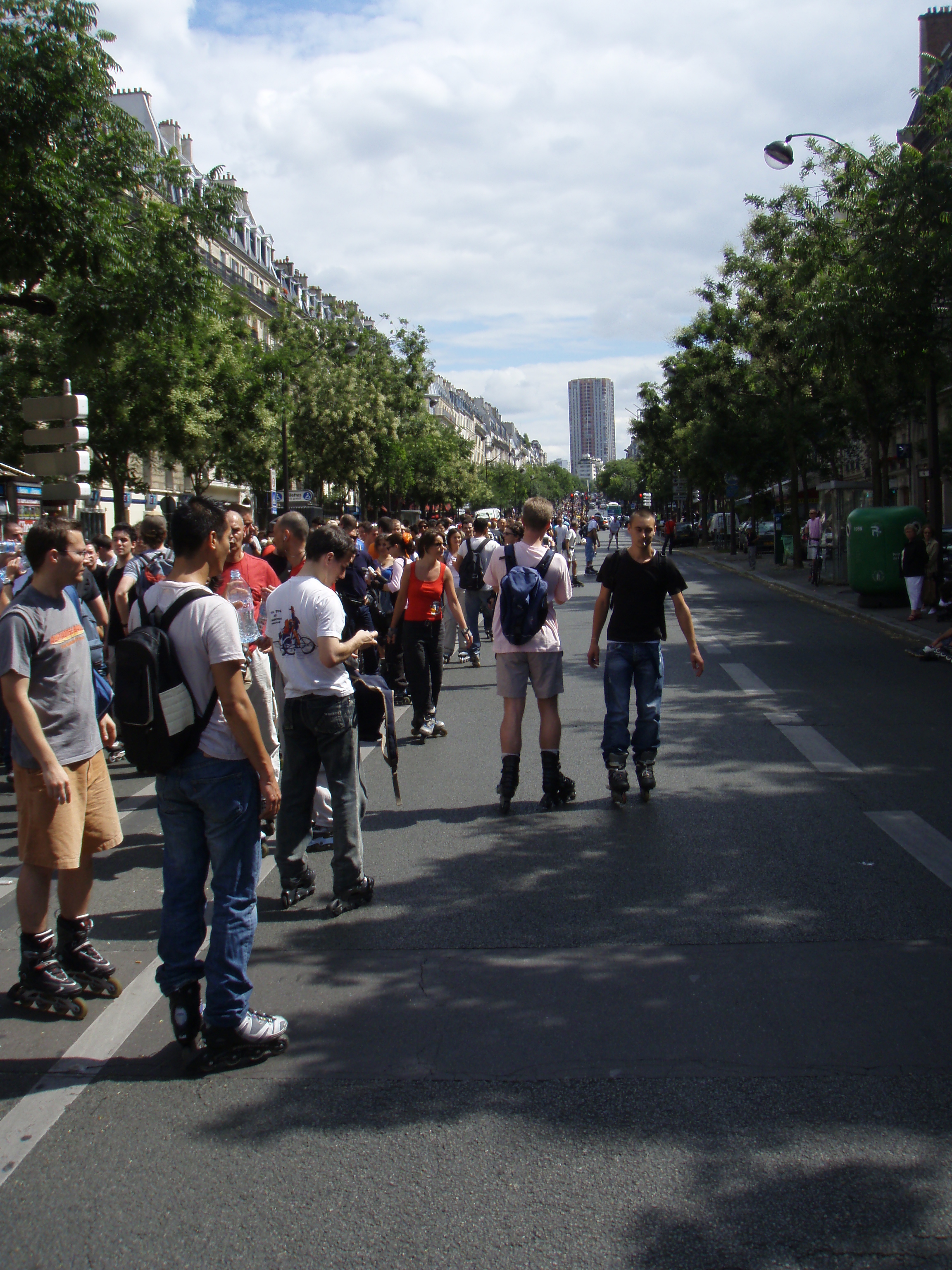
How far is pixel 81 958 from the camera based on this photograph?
4305 mm

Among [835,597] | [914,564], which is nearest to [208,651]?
[914,564]

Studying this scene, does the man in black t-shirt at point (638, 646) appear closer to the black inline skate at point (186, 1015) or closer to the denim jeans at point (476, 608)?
the black inline skate at point (186, 1015)

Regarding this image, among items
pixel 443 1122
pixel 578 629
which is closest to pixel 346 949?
pixel 443 1122

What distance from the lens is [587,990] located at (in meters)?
4.11

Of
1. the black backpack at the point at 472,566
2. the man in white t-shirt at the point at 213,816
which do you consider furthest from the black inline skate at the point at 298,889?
the black backpack at the point at 472,566

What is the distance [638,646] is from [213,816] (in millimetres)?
3924

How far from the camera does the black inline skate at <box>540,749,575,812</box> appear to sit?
688 centimetres

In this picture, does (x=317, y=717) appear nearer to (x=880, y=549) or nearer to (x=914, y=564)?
(x=914, y=564)

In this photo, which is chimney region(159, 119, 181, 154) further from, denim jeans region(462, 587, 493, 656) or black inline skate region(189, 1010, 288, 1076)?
black inline skate region(189, 1010, 288, 1076)

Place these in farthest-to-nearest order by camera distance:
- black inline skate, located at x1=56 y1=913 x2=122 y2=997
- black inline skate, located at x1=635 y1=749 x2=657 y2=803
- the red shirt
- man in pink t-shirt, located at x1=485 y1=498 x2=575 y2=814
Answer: the red shirt < black inline skate, located at x1=635 y1=749 x2=657 y2=803 < man in pink t-shirt, located at x1=485 y1=498 x2=575 y2=814 < black inline skate, located at x1=56 y1=913 x2=122 y2=997

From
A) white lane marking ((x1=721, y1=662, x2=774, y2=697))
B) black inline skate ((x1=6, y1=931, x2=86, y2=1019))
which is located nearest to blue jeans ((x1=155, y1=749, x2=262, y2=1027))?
black inline skate ((x1=6, y1=931, x2=86, y2=1019))

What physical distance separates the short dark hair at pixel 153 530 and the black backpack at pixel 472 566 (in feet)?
22.5

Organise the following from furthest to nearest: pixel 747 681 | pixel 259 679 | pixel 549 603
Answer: pixel 747 681
pixel 549 603
pixel 259 679

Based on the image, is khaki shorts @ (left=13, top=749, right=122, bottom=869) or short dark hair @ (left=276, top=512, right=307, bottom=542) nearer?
khaki shorts @ (left=13, top=749, right=122, bottom=869)
